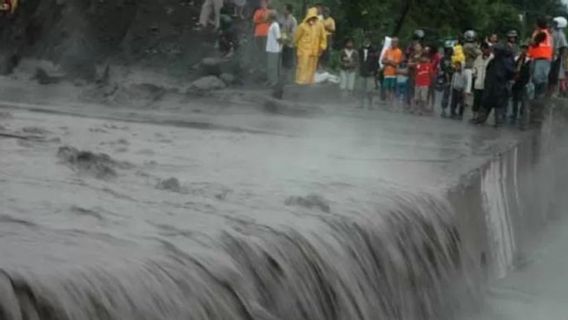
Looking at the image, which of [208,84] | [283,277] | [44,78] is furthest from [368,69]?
[283,277]

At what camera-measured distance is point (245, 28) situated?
20859mm

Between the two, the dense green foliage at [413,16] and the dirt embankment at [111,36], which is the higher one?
the dirt embankment at [111,36]

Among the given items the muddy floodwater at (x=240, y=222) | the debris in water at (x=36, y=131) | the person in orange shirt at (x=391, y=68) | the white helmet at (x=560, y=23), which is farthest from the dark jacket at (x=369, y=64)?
the debris in water at (x=36, y=131)

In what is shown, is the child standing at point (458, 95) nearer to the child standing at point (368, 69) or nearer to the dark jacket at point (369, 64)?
the child standing at point (368, 69)

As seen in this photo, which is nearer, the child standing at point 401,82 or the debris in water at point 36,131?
the debris in water at point 36,131

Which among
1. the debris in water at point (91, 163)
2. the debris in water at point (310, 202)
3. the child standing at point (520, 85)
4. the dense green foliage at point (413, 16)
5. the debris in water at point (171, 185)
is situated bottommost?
the dense green foliage at point (413, 16)

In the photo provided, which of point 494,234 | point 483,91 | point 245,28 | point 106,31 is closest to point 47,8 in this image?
point 106,31

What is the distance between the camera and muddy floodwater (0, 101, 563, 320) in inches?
169

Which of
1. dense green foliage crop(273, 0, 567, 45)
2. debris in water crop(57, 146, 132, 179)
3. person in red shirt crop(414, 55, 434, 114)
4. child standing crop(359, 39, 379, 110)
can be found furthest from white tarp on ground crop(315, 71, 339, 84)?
debris in water crop(57, 146, 132, 179)

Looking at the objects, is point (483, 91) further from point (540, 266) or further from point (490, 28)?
point (490, 28)

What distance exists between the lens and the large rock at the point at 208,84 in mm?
18116

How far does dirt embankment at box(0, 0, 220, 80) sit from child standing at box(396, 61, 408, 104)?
10.8 feet

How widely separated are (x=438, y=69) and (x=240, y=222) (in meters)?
15.7

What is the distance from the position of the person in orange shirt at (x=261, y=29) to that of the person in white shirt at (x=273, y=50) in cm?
19
